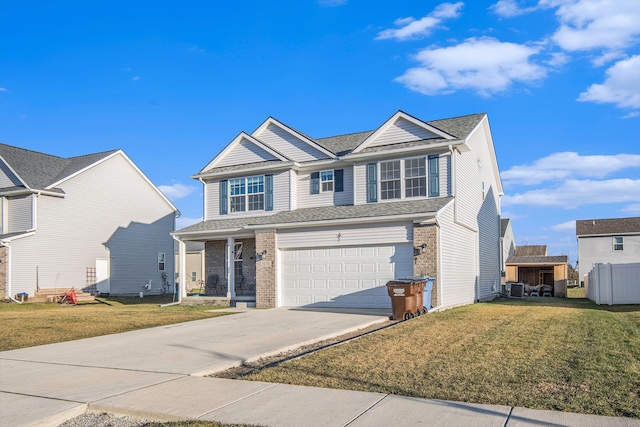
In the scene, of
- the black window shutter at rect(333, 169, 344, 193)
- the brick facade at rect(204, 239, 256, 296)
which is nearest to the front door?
the brick facade at rect(204, 239, 256, 296)

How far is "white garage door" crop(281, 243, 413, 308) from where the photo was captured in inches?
762

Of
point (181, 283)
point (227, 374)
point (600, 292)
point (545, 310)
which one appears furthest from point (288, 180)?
point (227, 374)

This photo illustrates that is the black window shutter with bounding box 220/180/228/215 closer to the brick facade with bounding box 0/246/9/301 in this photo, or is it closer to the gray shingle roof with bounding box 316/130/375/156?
the gray shingle roof with bounding box 316/130/375/156

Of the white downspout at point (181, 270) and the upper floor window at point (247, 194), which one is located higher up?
the upper floor window at point (247, 194)

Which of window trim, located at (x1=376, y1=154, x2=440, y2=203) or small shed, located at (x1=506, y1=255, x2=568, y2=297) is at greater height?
window trim, located at (x1=376, y1=154, x2=440, y2=203)

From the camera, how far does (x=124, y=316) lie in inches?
720

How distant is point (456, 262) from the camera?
21.1 metres

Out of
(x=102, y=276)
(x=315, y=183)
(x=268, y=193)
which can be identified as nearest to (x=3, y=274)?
(x=102, y=276)

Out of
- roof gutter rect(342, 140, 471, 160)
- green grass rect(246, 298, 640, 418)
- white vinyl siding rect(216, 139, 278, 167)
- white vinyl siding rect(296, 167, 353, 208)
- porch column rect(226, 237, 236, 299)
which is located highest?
white vinyl siding rect(216, 139, 278, 167)

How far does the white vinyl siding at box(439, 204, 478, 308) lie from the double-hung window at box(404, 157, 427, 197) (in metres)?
1.44

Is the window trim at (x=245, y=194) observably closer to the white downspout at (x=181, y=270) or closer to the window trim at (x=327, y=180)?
the window trim at (x=327, y=180)

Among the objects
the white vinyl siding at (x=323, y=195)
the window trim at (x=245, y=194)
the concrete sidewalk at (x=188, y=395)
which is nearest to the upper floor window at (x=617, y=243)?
the white vinyl siding at (x=323, y=195)

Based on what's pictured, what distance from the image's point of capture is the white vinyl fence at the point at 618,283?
21.2m

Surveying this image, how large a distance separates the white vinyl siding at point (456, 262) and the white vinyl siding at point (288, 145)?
19.9ft
